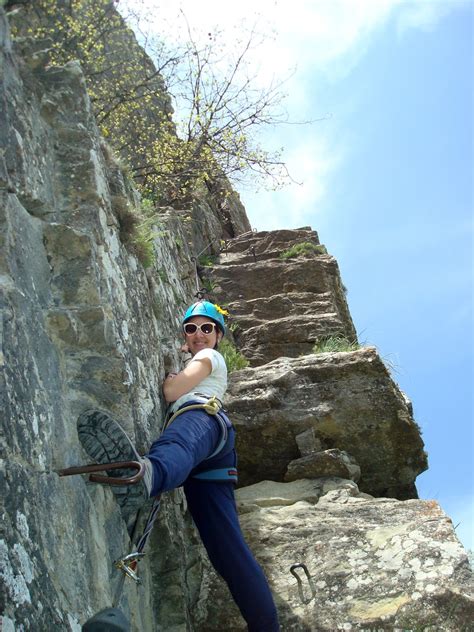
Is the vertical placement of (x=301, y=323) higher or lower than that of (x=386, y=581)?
higher

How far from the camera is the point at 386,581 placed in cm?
415

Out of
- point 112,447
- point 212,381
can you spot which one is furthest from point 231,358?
point 112,447

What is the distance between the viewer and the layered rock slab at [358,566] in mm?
3941

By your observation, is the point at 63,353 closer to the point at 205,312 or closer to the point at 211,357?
the point at 211,357

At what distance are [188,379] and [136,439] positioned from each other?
68 centimetres

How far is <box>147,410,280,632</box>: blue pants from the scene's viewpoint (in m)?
3.64

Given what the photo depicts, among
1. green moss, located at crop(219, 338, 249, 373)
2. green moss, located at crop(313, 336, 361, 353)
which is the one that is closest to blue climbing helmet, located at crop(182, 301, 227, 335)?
green moss, located at crop(219, 338, 249, 373)

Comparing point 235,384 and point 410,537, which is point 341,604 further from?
point 235,384

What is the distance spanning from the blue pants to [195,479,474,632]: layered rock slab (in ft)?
1.28

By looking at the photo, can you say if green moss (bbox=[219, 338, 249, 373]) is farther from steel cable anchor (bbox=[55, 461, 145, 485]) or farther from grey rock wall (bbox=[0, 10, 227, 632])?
steel cable anchor (bbox=[55, 461, 145, 485])

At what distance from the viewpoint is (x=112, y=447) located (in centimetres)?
309

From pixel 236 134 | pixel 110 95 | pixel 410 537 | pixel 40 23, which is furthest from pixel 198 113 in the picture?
pixel 410 537

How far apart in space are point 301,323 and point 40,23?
6.77m

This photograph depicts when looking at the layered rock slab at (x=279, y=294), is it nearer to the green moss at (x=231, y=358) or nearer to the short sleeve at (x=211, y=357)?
the green moss at (x=231, y=358)
